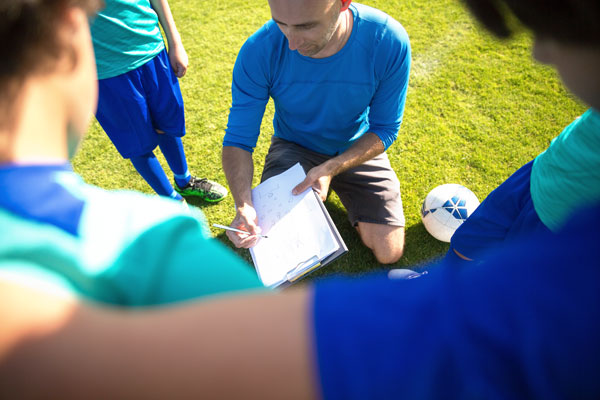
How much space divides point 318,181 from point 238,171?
0.50m

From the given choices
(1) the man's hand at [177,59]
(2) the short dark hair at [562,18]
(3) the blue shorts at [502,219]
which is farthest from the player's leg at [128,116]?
(2) the short dark hair at [562,18]

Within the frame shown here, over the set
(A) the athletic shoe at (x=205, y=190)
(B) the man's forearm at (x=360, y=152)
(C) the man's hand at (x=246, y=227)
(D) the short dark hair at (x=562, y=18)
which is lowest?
(A) the athletic shoe at (x=205, y=190)

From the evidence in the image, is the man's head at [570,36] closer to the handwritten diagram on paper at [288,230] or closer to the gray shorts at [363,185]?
the handwritten diagram on paper at [288,230]

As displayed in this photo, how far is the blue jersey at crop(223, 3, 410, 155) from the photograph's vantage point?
212 centimetres

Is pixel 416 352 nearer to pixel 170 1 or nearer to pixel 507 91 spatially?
pixel 507 91

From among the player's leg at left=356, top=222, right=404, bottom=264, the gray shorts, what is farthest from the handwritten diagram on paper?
the player's leg at left=356, top=222, right=404, bottom=264

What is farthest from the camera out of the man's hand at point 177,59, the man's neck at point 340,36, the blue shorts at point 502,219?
the man's hand at point 177,59

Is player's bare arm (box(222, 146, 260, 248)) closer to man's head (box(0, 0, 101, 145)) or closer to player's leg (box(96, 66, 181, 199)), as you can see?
player's leg (box(96, 66, 181, 199))

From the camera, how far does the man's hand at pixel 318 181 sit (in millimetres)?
2191

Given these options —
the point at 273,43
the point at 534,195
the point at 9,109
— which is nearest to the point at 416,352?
the point at 9,109

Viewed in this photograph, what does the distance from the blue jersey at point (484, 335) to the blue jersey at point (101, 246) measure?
209 millimetres

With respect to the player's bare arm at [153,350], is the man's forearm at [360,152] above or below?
below

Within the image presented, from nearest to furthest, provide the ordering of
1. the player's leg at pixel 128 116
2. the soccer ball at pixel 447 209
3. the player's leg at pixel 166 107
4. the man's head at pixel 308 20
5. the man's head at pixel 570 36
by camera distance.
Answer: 1. the man's head at pixel 570 36
2. the man's head at pixel 308 20
3. the player's leg at pixel 128 116
4. the player's leg at pixel 166 107
5. the soccer ball at pixel 447 209

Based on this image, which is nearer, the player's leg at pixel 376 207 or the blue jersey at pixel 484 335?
the blue jersey at pixel 484 335
